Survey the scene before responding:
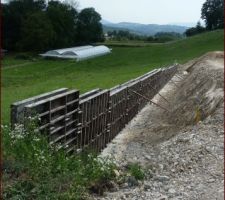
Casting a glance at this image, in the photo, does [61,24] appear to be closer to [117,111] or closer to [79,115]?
[117,111]

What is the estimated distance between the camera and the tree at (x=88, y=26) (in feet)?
333

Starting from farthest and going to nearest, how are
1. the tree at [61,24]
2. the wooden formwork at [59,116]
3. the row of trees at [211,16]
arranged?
1. the row of trees at [211,16]
2. the tree at [61,24]
3. the wooden formwork at [59,116]

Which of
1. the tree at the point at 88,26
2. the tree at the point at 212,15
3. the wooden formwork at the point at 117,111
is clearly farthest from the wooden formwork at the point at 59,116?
the tree at the point at 212,15

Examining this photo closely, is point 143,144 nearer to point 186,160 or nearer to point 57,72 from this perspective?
point 186,160

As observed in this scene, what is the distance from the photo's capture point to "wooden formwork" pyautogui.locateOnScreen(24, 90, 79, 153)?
11922 mm

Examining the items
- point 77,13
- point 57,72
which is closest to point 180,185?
point 57,72

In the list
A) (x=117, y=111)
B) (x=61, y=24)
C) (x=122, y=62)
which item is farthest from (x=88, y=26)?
(x=117, y=111)

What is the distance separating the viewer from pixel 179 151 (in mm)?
13492

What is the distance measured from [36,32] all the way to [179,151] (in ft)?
229

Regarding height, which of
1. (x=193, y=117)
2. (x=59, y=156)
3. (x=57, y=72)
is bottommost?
(x=57, y=72)

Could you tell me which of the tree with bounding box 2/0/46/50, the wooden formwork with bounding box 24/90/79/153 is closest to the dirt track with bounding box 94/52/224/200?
the wooden formwork with bounding box 24/90/79/153

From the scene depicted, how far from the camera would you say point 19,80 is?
46.7 m

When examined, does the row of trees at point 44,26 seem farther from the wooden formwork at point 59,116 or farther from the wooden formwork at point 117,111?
the wooden formwork at point 59,116

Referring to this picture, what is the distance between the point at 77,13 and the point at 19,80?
61.8 m
